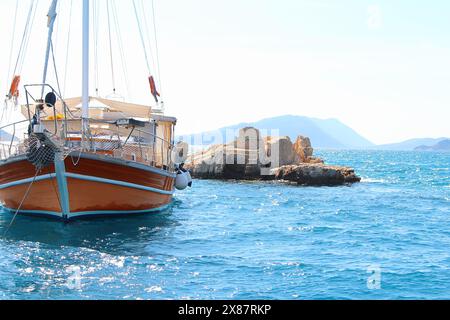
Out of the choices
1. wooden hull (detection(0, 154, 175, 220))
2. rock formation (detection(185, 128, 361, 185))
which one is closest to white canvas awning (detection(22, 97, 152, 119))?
wooden hull (detection(0, 154, 175, 220))

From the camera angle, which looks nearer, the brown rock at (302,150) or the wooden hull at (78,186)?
the wooden hull at (78,186)

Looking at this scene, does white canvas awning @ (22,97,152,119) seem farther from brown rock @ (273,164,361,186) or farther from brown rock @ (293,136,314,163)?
brown rock @ (293,136,314,163)

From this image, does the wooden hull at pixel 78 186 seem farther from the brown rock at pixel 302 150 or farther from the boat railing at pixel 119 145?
the brown rock at pixel 302 150

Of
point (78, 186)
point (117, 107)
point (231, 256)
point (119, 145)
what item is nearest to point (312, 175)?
point (117, 107)

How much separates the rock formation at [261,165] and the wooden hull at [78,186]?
69.9 ft

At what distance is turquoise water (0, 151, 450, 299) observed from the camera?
1036 cm

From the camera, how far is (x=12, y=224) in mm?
17266

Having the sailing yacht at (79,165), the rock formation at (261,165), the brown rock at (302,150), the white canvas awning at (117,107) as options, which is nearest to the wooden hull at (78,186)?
the sailing yacht at (79,165)

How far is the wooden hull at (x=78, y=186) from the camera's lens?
1609 centimetres

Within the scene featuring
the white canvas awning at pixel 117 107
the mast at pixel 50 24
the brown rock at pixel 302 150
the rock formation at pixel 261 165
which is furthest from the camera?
the brown rock at pixel 302 150

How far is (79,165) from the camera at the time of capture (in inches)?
632

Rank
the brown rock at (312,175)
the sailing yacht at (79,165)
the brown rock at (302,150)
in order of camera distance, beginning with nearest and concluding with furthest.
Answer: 1. the sailing yacht at (79,165)
2. the brown rock at (312,175)
3. the brown rock at (302,150)

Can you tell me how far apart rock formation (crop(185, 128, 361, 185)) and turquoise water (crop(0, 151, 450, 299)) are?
49.5 ft

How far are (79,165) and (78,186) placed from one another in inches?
27.3
